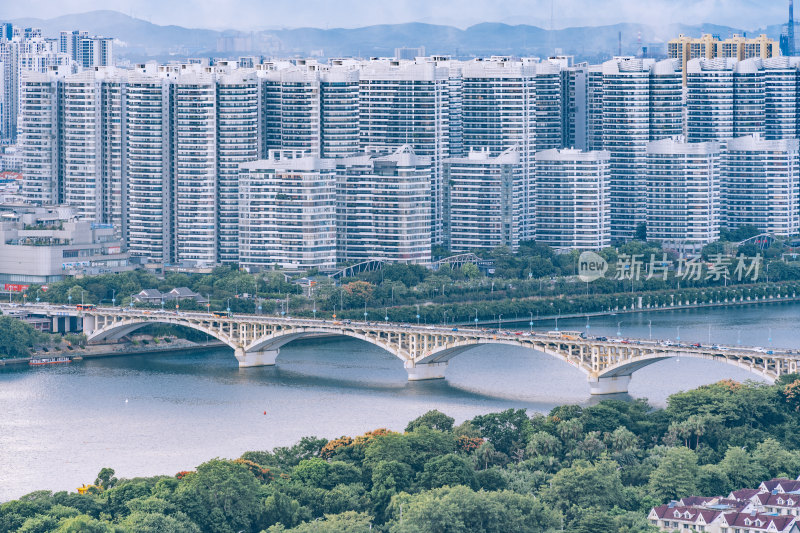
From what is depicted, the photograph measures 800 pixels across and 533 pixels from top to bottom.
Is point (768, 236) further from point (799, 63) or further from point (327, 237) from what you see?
point (327, 237)

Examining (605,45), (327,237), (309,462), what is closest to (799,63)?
(327,237)

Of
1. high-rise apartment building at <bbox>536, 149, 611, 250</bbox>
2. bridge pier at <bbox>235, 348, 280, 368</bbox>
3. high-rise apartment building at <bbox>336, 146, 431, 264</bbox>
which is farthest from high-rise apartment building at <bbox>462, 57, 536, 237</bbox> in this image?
bridge pier at <bbox>235, 348, 280, 368</bbox>

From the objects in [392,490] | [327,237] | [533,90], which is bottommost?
[392,490]

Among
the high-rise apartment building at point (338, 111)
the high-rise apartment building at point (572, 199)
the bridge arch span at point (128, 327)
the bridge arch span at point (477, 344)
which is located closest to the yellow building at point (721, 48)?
the high-rise apartment building at point (572, 199)

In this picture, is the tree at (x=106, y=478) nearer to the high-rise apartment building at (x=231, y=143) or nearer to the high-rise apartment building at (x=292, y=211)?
the high-rise apartment building at (x=292, y=211)

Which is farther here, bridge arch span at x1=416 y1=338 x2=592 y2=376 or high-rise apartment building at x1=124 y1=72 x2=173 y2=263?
high-rise apartment building at x1=124 y1=72 x2=173 y2=263

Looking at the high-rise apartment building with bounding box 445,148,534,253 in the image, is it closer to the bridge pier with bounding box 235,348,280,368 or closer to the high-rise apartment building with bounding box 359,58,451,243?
the high-rise apartment building with bounding box 359,58,451,243

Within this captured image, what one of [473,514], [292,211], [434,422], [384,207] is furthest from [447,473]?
[384,207]
